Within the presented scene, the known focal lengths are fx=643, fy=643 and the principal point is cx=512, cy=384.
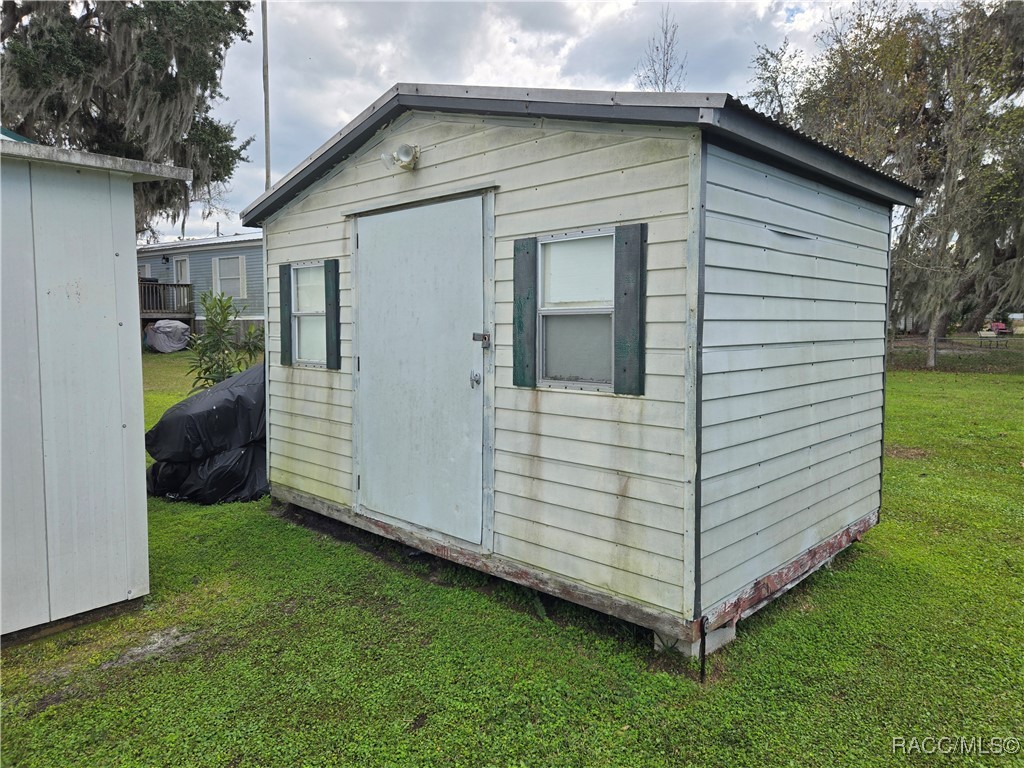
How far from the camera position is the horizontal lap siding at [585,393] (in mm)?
2855

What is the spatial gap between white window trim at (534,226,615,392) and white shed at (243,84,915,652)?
0.01m

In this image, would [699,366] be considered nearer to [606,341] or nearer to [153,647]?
[606,341]

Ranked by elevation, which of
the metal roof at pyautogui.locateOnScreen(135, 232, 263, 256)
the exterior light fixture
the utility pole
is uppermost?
the utility pole

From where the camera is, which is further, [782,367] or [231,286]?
[231,286]

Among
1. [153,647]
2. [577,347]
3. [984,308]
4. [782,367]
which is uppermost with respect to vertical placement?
[984,308]

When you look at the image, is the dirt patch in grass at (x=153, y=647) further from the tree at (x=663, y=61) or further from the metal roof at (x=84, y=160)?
the tree at (x=663, y=61)

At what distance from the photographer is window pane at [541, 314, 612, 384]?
315 cm

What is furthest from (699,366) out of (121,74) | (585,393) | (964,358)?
(964,358)

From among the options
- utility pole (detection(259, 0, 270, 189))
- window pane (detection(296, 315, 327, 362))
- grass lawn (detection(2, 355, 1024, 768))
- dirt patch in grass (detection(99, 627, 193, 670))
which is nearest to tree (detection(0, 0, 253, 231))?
utility pole (detection(259, 0, 270, 189))

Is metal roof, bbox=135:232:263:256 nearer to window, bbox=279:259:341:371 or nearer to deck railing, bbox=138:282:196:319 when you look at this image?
deck railing, bbox=138:282:196:319

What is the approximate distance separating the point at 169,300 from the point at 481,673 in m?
20.0

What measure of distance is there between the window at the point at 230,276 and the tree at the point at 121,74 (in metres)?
2.97

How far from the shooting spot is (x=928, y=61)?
574 inches

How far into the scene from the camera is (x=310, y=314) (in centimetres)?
498
